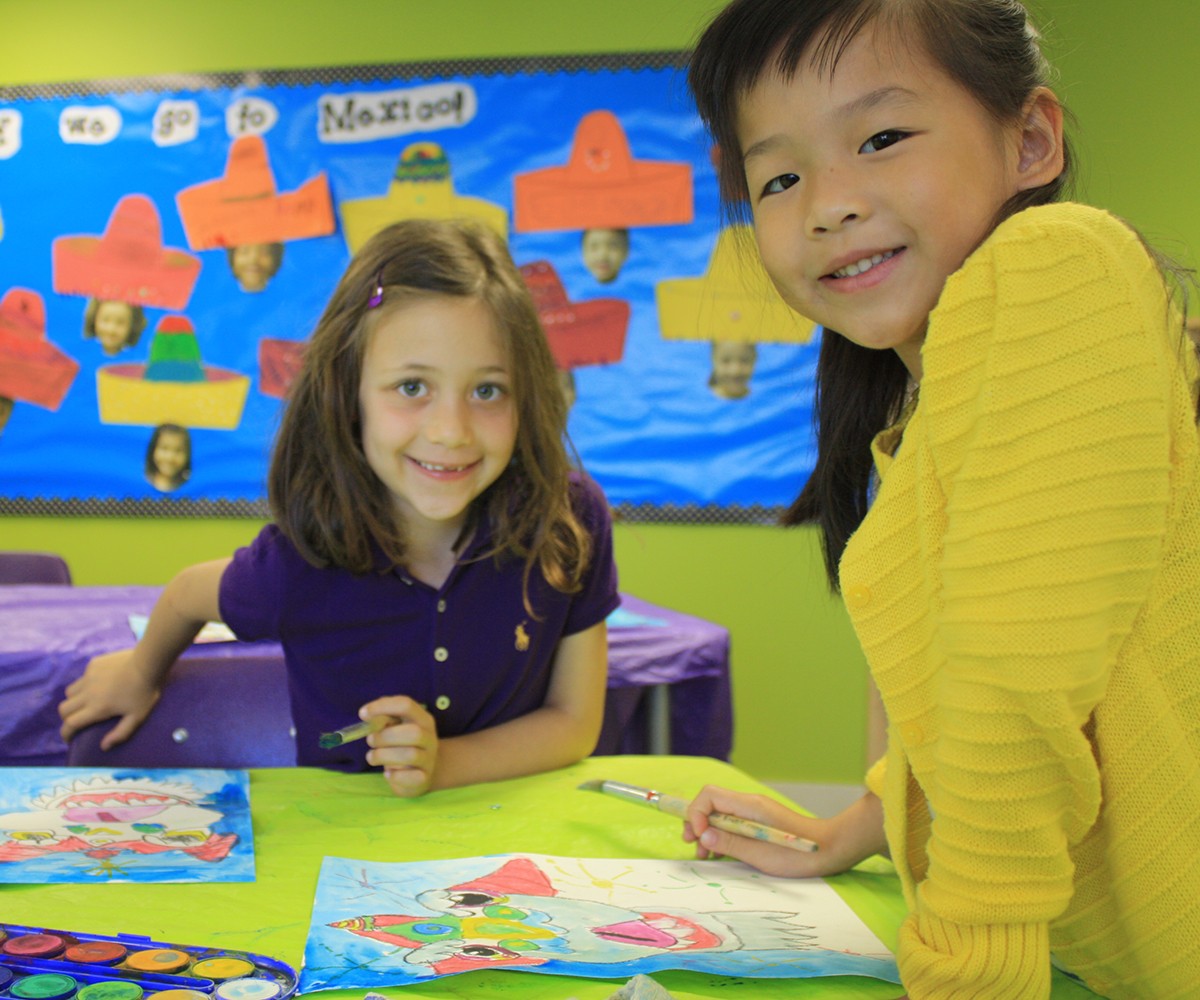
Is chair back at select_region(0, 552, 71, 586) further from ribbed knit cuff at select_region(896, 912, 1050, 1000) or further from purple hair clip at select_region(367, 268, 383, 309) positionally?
ribbed knit cuff at select_region(896, 912, 1050, 1000)

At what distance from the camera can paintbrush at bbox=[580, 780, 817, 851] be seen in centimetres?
74

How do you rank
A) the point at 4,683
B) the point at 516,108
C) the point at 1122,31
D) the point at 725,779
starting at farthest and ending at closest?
the point at 516,108 → the point at 1122,31 → the point at 4,683 → the point at 725,779

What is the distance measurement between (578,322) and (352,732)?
2059 millimetres


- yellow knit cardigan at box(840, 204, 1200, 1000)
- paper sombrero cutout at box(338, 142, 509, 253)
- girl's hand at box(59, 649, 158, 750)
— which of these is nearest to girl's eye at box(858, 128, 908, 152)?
yellow knit cardigan at box(840, 204, 1200, 1000)

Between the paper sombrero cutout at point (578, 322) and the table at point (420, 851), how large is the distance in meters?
1.90

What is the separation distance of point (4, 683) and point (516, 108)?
189 centimetres

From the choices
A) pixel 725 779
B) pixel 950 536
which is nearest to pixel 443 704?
pixel 725 779

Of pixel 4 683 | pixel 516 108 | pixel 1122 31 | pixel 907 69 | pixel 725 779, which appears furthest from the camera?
pixel 516 108

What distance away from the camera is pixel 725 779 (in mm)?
955

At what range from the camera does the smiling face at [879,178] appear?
0.57 meters

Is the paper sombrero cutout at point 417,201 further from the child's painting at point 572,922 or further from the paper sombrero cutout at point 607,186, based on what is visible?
the child's painting at point 572,922

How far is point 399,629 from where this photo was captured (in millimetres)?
1058

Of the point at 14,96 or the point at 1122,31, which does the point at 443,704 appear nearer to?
the point at 1122,31

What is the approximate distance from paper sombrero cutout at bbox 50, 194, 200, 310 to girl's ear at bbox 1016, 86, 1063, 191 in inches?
103
